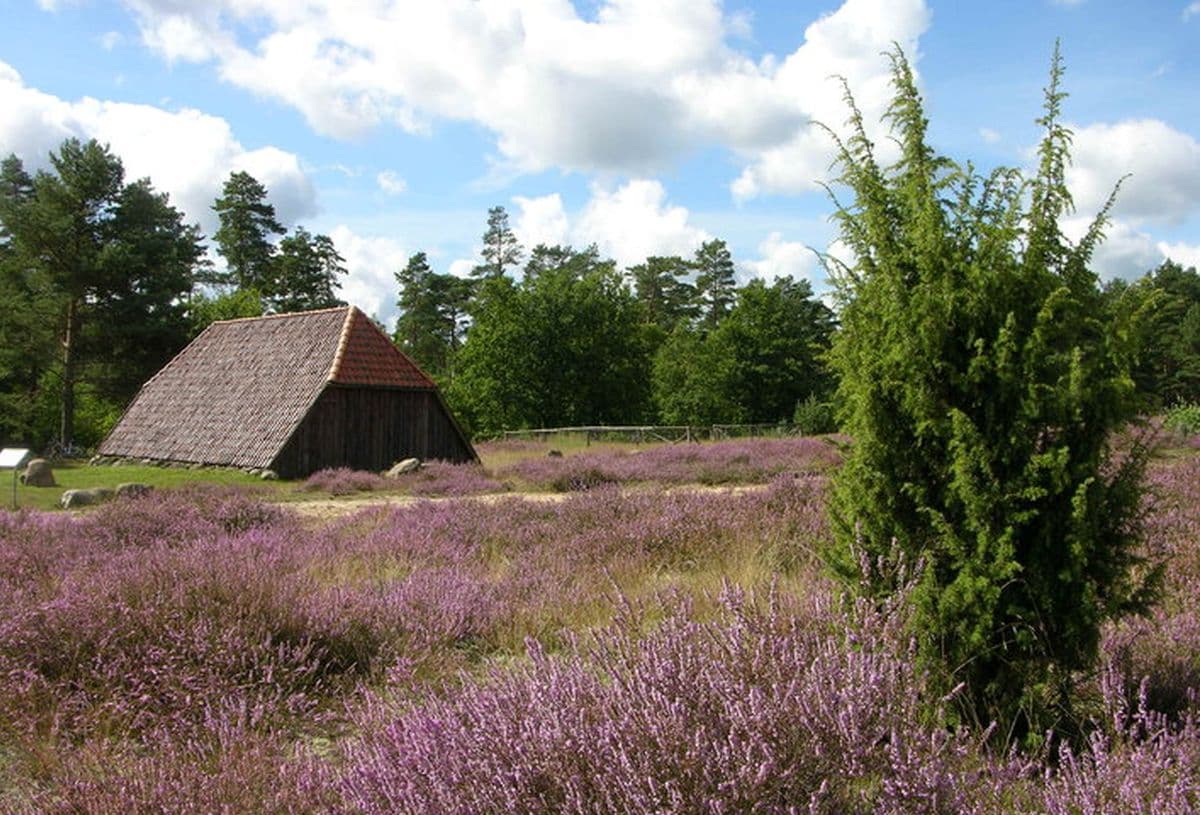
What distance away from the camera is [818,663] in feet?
8.89

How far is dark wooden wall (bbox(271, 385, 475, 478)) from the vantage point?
21.6 m

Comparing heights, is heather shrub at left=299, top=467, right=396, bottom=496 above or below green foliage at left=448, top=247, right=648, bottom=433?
below

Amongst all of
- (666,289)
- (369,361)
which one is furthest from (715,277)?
(369,361)

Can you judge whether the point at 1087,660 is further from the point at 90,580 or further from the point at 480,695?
the point at 90,580

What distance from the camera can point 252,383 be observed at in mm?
24422

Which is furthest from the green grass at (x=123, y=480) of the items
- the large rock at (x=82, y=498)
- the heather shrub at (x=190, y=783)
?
the heather shrub at (x=190, y=783)

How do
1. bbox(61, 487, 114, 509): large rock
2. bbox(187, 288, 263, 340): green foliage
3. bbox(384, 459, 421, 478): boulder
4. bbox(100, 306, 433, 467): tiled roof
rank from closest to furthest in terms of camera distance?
bbox(61, 487, 114, 509): large rock
bbox(384, 459, 421, 478): boulder
bbox(100, 306, 433, 467): tiled roof
bbox(187, 288, 263, 340): green foliage

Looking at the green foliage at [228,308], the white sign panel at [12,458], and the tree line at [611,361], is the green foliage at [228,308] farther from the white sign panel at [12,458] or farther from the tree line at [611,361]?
the white sign panel at [12,458]

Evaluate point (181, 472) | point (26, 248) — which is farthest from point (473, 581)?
point (26, 248)

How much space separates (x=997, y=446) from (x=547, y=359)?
4404 cm

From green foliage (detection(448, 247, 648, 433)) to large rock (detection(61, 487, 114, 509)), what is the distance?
3034 centimetres

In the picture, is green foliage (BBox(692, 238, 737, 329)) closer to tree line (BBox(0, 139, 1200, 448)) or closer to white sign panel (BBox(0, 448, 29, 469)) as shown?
tree line (BBox(0, 139, 1200, 448))

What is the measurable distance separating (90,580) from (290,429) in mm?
16530

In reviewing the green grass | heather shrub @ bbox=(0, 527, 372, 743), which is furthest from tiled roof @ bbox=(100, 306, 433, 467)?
heather shrub @ bbox=(0, 527, 372, 743)
